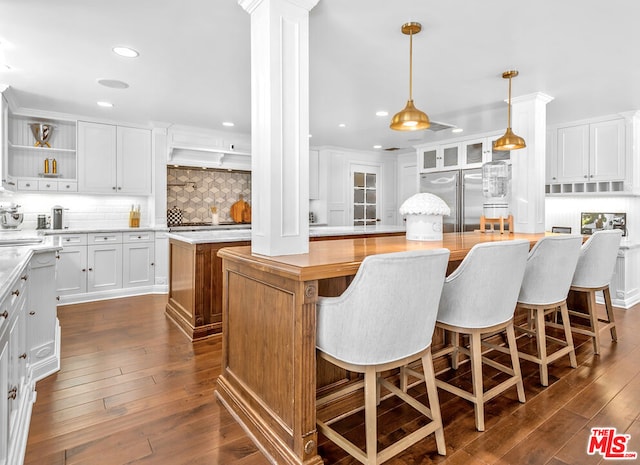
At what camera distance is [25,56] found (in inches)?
117

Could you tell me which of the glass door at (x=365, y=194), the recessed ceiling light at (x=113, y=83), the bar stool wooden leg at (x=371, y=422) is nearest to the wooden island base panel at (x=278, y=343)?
the bar stool wooden leg at (x=371, y=422)

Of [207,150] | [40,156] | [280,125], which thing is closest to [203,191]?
[207,150]

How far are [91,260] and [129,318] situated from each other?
1.30 meters

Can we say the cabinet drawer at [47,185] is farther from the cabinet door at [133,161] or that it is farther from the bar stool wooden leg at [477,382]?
the bar stool wooden leg at [477,382]

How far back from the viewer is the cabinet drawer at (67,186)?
15.2ft

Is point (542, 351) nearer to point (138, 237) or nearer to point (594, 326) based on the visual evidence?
point (594, 326)

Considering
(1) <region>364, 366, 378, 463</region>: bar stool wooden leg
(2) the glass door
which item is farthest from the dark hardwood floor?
(2) the glass door

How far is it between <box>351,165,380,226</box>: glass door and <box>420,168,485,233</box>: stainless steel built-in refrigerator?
1457 millimetres

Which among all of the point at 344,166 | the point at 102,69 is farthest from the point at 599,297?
the point at 102,69

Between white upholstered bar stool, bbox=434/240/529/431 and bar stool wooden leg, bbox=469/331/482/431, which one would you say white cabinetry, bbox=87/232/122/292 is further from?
bar stool wooden leg, bbox=469/331/482/431

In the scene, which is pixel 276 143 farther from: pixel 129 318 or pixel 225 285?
pixel 129 318

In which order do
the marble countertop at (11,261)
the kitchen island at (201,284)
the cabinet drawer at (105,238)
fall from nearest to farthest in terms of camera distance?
the marble countertop at (11,261)
the kitchen island at (201,284)
the cabinet drawer at (105,238)

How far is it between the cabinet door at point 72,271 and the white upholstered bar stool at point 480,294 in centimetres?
444
